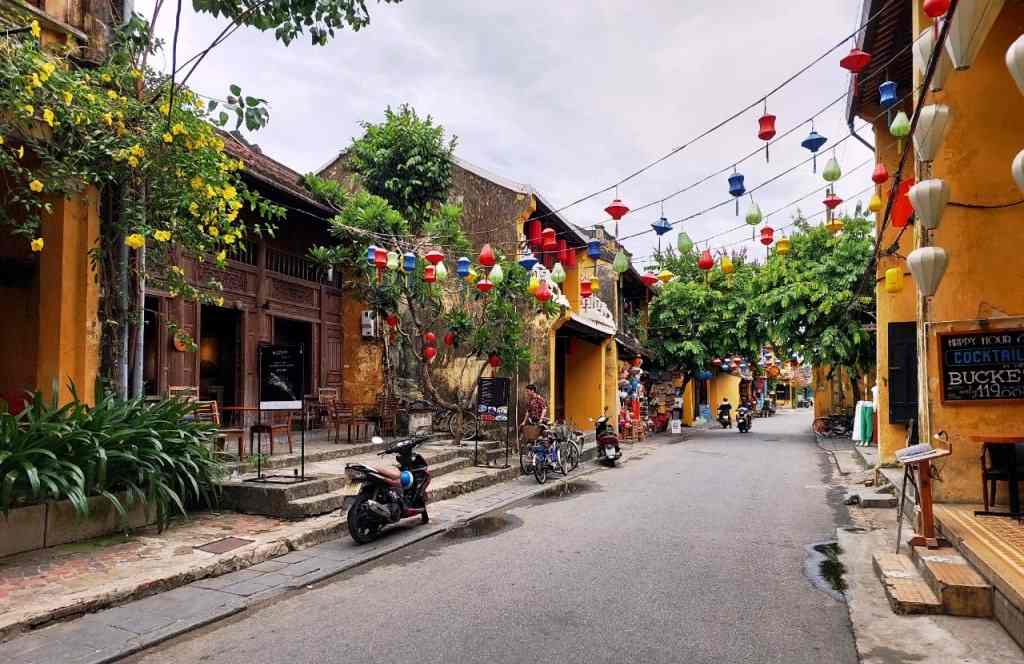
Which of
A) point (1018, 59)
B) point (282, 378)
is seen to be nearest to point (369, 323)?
point (282, 378)

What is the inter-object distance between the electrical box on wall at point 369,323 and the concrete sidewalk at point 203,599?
7113 millimetres

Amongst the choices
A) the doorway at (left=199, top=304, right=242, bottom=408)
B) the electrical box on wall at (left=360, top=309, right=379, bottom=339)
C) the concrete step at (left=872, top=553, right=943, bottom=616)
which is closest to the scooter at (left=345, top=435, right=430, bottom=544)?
the concrete step at (left=872, top=553, right=943, bottom=616)

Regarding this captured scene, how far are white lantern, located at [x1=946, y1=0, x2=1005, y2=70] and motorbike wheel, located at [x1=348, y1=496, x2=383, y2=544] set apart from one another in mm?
6815

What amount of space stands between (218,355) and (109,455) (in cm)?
679

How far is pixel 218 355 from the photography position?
1305cm

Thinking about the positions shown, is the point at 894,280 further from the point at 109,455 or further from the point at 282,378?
the point at 109,455

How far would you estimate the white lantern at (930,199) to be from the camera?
19.4ft

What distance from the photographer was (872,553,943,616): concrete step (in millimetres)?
4859

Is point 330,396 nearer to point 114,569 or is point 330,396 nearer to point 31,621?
point 114,569

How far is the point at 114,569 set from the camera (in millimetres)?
5762

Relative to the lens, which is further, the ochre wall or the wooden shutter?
the wooden shutter

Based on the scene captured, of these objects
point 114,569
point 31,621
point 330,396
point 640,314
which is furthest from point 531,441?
point 640,314

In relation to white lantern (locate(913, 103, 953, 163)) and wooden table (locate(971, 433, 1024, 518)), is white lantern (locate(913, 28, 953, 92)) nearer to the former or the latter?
white lantern (locate(913, 103, 953, 163))

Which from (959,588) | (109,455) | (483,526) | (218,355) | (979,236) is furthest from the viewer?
(218,355)
